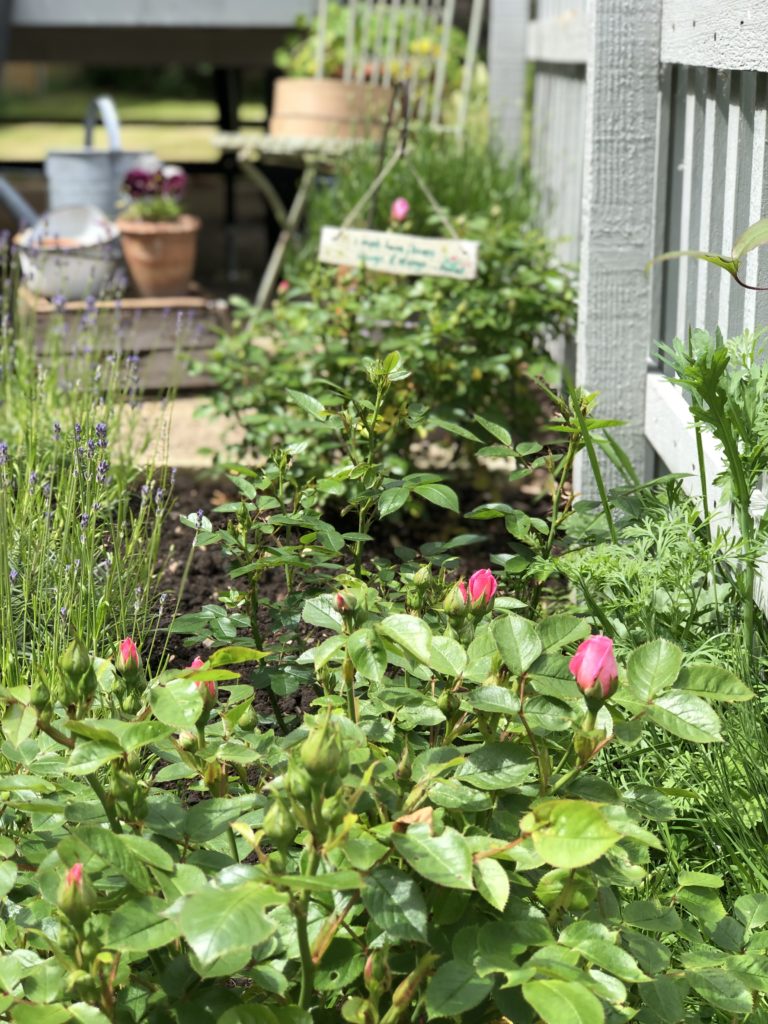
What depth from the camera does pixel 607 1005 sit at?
3.99 feet

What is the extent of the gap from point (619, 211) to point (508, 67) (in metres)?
3.16

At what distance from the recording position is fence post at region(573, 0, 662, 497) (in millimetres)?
2693

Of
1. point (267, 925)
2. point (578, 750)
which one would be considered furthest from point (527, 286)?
point (267, 925)

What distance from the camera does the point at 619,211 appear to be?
2.73 m

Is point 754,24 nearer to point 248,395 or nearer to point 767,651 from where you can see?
point 767,651

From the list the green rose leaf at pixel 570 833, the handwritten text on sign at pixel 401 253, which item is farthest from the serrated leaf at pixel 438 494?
the handwritten text on sign at pixel 401 253

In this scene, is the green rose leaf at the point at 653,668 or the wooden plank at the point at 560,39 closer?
the green rose leaf at the point at 653,668

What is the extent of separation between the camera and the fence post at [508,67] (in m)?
5.52

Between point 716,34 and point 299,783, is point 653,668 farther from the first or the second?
point 716,34

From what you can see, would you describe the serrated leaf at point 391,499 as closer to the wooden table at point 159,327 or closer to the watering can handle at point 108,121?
the wooden table at point 159,327

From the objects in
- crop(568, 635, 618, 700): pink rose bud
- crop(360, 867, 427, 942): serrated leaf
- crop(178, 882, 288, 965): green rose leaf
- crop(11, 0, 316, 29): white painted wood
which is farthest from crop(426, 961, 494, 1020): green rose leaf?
crop(11, 0, 316, 29): white painted wood

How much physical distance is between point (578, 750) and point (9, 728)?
59 cm

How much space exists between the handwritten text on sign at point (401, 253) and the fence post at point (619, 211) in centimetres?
49

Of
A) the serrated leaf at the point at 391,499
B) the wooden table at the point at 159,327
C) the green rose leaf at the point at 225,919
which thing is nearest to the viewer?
the green rose leaf at the point at 225,919
